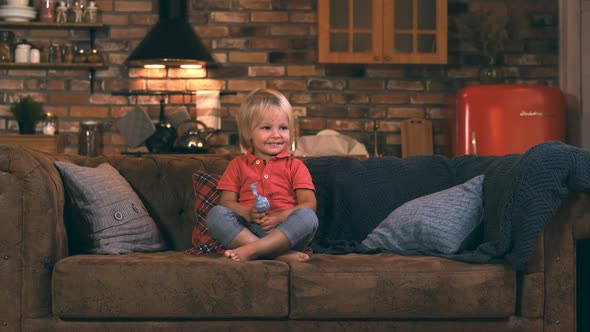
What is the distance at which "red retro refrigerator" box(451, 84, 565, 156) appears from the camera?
5484mm

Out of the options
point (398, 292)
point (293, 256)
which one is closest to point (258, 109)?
point (293, 256)

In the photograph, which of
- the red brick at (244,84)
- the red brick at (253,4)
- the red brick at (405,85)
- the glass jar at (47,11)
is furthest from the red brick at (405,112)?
the glass jar at (47,11)

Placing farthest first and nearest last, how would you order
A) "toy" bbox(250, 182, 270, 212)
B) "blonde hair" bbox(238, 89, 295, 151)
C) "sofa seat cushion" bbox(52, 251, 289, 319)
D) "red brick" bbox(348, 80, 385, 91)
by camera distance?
"red brick" bbox(348, 80, 385, 91) < "blonde hair" bbox(238, 89, 295, 151) < "toy" bbox(250, 182, 270, 212) < "sofa seat cushion" bbox(52, 251, 289, 319)

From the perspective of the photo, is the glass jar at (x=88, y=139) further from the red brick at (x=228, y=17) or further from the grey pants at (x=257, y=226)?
the grey pants at (x=257, y=226)

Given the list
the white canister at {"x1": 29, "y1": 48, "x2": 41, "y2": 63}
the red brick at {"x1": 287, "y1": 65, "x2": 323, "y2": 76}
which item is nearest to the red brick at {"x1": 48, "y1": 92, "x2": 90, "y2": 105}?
the white canister at {"x1": 29, "y1": 48, "x2": 41, "y2": 63}

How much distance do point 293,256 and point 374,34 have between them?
10.2ft

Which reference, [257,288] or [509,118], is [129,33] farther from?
[257,288]

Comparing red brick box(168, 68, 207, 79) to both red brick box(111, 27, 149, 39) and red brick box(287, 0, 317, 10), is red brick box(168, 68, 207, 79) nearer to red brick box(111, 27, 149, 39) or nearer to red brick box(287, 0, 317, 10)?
red brick box(111, 27, 149, 39)

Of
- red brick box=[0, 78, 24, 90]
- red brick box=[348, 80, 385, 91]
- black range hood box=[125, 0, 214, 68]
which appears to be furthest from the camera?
red brick box=[348, 80, 385, 91]

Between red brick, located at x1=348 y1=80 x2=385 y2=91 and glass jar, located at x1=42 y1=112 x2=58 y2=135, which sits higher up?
red brick, located at x1=348 y1=80 x2=385 y2=91

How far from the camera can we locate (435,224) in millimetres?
2934

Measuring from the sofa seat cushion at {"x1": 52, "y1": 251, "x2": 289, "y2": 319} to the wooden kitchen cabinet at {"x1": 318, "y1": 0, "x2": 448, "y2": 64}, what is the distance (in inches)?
126

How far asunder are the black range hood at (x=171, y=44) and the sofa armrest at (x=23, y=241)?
2.78 meters

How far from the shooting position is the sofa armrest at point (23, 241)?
2.69m
